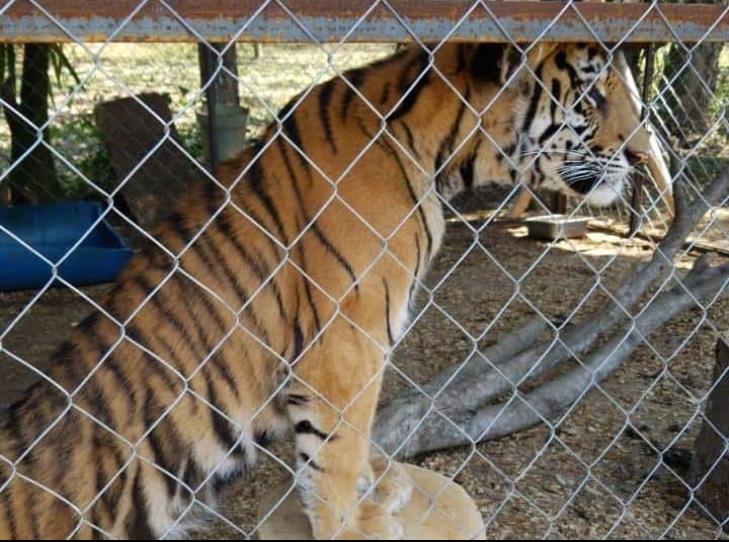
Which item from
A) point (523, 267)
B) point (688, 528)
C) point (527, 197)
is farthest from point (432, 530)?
point (527, 197)

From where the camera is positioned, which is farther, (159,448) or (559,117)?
(559,117)

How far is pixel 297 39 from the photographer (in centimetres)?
159

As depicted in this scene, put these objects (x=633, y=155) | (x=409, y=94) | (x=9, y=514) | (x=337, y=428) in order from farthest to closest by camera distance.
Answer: (x=633, y=155)
(x=409, y=94)
(x=337, y=428)
(x=9, y=514)

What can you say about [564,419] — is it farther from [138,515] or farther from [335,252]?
[138,515]

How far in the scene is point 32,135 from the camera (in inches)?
238

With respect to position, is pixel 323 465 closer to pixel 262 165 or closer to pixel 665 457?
pixel 262 165

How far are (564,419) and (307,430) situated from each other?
126 cm

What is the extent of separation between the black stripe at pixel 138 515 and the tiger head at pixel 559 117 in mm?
1195

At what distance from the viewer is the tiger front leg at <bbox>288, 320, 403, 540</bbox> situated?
7.18 ft

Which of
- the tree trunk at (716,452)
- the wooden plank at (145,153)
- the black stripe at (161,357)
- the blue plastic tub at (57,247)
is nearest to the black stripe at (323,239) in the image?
the black stripe at (161,357)

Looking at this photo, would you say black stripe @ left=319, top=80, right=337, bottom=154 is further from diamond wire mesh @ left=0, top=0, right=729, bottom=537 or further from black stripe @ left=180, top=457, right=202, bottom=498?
black stripe @ left=180, top=457, right=202, bottom=498

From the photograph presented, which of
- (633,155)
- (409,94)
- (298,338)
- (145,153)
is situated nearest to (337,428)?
(298,338)

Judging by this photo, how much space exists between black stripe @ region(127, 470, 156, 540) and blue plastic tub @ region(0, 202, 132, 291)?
2577 mm

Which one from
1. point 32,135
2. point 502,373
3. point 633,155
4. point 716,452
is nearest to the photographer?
point 633,155
